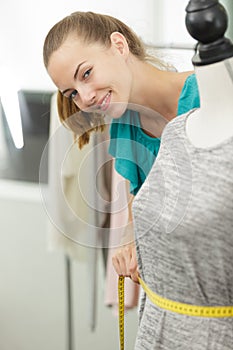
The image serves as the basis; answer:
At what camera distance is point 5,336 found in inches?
93.4

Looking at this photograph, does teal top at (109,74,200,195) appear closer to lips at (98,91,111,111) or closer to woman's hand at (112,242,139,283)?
lips at (98,91,111,111)

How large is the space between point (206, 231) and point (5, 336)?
1526mm

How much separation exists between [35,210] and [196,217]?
1.25 meters

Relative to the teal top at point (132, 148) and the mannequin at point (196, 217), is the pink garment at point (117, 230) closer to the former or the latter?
the teal top at point (132, 148)

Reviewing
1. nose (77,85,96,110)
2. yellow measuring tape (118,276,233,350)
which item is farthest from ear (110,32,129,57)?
yellow measuring tape (118,276,233,350)

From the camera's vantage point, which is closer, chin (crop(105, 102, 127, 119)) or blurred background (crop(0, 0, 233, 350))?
chin (crop(105, 102, 127, 119))

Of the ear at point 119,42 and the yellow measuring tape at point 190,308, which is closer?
the yellow measuring tape at point 190,308

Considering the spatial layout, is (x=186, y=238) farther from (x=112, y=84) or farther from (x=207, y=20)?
(x=112, y=84)

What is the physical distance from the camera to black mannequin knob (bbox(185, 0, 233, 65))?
3.20ft

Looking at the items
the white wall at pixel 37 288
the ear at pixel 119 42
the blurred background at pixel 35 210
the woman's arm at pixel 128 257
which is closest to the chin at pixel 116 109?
the ear at pixel 119 42

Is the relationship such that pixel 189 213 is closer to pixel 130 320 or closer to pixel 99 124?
pixel 99 124

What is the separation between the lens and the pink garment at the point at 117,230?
131 centimetres

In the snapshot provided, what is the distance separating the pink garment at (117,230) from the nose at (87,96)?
18cm

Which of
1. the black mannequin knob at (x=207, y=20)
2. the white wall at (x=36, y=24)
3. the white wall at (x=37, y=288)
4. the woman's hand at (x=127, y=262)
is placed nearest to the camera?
the black mannequin knob at (x=207, y=20)
